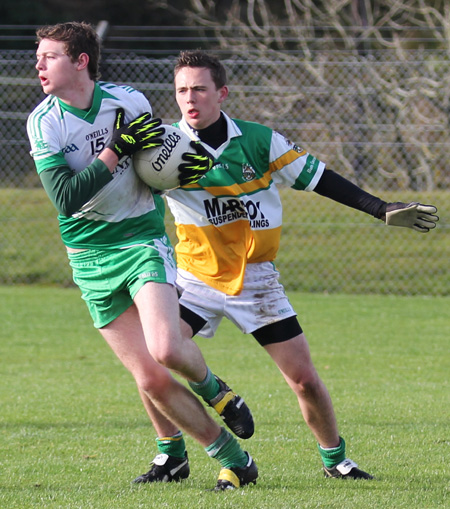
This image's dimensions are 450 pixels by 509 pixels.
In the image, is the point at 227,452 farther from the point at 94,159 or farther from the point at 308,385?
the point at 94,159

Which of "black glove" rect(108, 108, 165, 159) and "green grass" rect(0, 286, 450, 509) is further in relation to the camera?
"green grass" rect(0, 286, 450, 509)

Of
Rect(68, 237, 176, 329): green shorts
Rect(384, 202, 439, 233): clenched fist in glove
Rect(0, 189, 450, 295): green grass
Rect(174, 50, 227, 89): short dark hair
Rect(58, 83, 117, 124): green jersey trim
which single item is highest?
Rect(174, 50, 227, 89): short dark hair

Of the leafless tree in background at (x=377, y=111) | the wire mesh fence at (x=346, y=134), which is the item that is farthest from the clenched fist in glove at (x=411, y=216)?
the leafless tree in background at (x=377, y=111)

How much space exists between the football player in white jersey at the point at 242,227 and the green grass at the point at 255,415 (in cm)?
39

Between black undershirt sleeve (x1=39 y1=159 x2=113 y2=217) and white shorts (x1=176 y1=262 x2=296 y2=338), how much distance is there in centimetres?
92

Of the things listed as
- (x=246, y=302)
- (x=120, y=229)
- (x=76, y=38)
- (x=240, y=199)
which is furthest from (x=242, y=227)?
(x=76, y=38)

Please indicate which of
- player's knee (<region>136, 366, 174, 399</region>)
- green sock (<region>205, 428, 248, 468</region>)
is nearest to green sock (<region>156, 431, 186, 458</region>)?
green sock (<region>205, 428, 248, 468</region>)

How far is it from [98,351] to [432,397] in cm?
345

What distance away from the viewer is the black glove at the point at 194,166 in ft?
13.4

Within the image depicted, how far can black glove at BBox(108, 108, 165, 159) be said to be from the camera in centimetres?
381

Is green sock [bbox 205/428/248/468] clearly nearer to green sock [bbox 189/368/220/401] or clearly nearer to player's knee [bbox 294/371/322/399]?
green sock [bbox 189/368/220/401]

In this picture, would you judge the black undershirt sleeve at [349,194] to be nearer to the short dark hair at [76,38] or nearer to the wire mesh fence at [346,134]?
the short dark hair at [76,38]

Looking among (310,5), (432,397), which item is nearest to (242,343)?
(432,397)

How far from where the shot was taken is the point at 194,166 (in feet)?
13.5
